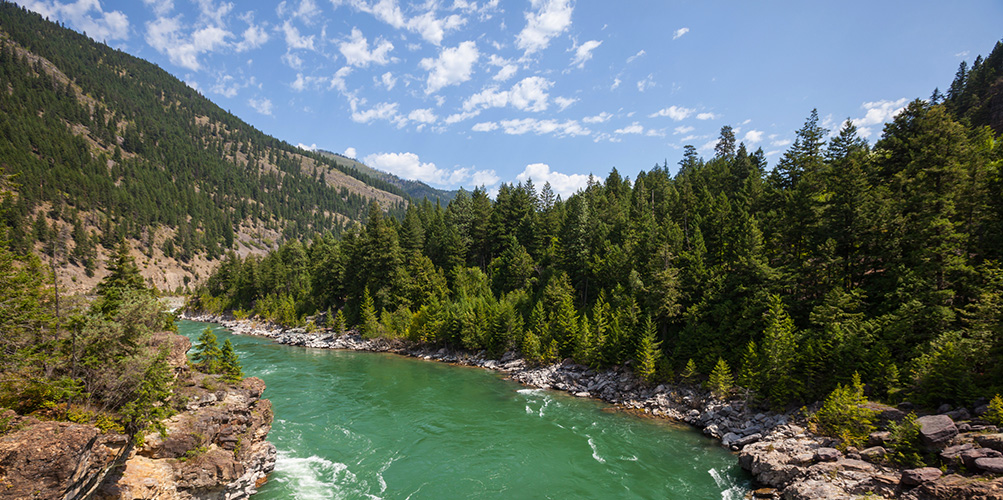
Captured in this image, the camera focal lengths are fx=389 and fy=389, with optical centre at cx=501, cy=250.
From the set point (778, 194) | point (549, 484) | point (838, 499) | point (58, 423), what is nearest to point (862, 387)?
point (838, 499)

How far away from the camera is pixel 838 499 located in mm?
15820

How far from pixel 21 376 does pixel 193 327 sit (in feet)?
271

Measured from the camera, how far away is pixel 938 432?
651 inches

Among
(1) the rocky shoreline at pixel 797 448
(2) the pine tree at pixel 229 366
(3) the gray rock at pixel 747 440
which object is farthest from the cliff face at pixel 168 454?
(3) the gray rock at pixel 747 440

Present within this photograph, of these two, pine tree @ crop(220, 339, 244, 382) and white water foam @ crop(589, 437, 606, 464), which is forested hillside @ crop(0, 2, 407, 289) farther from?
white water foam @ crop(589, 437, 606, 464)

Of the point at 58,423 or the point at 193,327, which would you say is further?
the point at 193,327

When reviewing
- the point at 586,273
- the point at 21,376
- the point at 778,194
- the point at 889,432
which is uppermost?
the point at 778,194

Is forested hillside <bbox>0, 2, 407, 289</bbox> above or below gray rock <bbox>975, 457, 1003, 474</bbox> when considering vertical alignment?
above

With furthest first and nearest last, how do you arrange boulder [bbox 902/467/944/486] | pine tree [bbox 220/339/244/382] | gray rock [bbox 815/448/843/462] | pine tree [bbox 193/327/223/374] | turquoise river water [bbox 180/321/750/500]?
pine tree [bbox 193/327/223/374], pine tree [bbox 220/339/244/382], turquoise river water [bbox 180/321/750/500], gray rock [bbox 815/448/843/462], boulder [bbox 902/467/944/486]

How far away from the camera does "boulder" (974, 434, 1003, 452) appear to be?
589 inches

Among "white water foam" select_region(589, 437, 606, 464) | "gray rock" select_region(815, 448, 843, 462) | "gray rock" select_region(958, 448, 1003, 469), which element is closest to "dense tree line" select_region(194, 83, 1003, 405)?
"gray rock" select_region(958, 448, 1003, 469)

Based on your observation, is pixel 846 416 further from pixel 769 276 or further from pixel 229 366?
pixel 229 366

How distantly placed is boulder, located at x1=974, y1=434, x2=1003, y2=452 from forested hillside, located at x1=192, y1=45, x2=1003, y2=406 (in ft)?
12.6

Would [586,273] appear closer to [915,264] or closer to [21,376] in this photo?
[915,264]
